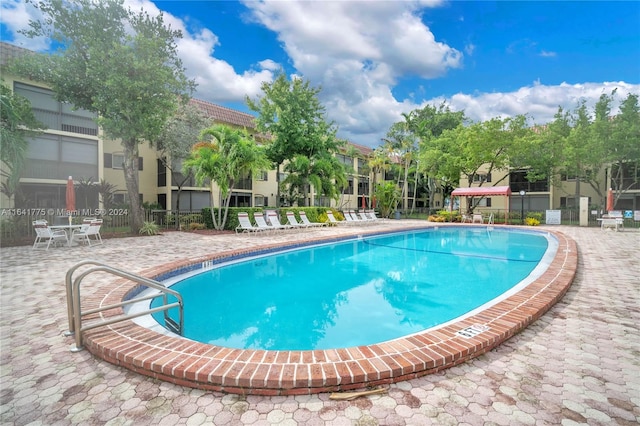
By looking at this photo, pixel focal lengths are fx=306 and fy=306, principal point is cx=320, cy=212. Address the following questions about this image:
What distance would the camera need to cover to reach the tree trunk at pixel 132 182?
48.3ft

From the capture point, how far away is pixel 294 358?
2.91 metres

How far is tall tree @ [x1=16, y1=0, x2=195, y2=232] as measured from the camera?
12.6 meters

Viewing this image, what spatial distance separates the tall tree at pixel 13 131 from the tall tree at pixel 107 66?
1613mm

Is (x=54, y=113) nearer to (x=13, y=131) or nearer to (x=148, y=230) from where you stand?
(x=13, y=131)

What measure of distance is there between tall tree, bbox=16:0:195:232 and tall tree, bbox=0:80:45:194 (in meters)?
1.61

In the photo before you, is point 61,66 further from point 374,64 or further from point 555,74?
point 555,74

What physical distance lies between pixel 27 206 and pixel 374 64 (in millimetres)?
19449

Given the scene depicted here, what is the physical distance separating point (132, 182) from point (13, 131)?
468 centimetres

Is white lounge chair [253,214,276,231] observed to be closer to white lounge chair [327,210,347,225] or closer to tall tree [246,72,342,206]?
white lounge chair [327,210,347,225]

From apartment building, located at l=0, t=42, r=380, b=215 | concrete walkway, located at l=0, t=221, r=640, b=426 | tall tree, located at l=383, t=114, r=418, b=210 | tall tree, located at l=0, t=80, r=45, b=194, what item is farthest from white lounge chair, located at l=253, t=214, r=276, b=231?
tall tree, located at l=383, t=114, r=418, b=210

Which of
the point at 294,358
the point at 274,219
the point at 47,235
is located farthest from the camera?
the point at 274,219

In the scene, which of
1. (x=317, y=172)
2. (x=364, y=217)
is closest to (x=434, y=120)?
(x=364, y=217)

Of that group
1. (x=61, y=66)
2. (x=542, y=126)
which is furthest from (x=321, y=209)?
(x=542, y=126)

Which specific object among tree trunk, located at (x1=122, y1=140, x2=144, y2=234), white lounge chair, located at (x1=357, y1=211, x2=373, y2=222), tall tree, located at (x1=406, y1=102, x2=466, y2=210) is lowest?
white lounge chair, located at (x1=357, y1=211, x2=373, y2=222)
